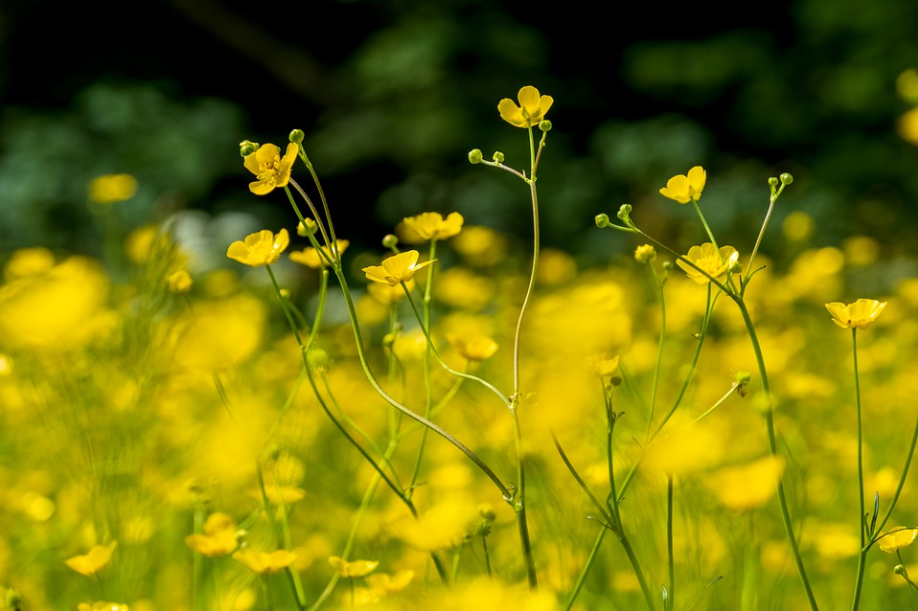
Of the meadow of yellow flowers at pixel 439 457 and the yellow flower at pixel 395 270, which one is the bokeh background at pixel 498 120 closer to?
the meadow of yellow flowers at pixel 439 457

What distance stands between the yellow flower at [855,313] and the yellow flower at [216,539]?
44 cm

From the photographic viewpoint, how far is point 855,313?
2.06ft

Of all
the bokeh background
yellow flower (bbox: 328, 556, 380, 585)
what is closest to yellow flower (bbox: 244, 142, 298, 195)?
yellow flower (bbox: 328, 556, 380, 585)

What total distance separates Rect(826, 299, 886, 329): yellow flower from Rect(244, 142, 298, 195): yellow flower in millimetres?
355

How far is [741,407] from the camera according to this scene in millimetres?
1527

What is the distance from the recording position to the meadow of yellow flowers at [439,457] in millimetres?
615

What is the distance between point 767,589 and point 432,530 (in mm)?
451

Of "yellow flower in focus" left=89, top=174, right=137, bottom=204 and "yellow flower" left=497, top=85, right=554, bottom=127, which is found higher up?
"yellow flower" left=497, top=85, right=554, bottom=127

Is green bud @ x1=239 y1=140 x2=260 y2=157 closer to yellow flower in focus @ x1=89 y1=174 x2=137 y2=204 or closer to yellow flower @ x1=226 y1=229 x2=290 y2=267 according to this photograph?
yellow flower @ x1=226 y1=229 x2=290 y2=267

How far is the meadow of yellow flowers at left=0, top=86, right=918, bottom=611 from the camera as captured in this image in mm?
615

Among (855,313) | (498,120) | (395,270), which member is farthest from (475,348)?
(498,120)

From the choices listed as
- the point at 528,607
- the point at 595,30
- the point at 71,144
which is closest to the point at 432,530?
the point at 528,607

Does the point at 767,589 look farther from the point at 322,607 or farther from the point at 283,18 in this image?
the point at 283,18

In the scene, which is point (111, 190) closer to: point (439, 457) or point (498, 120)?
point (439, 457)
